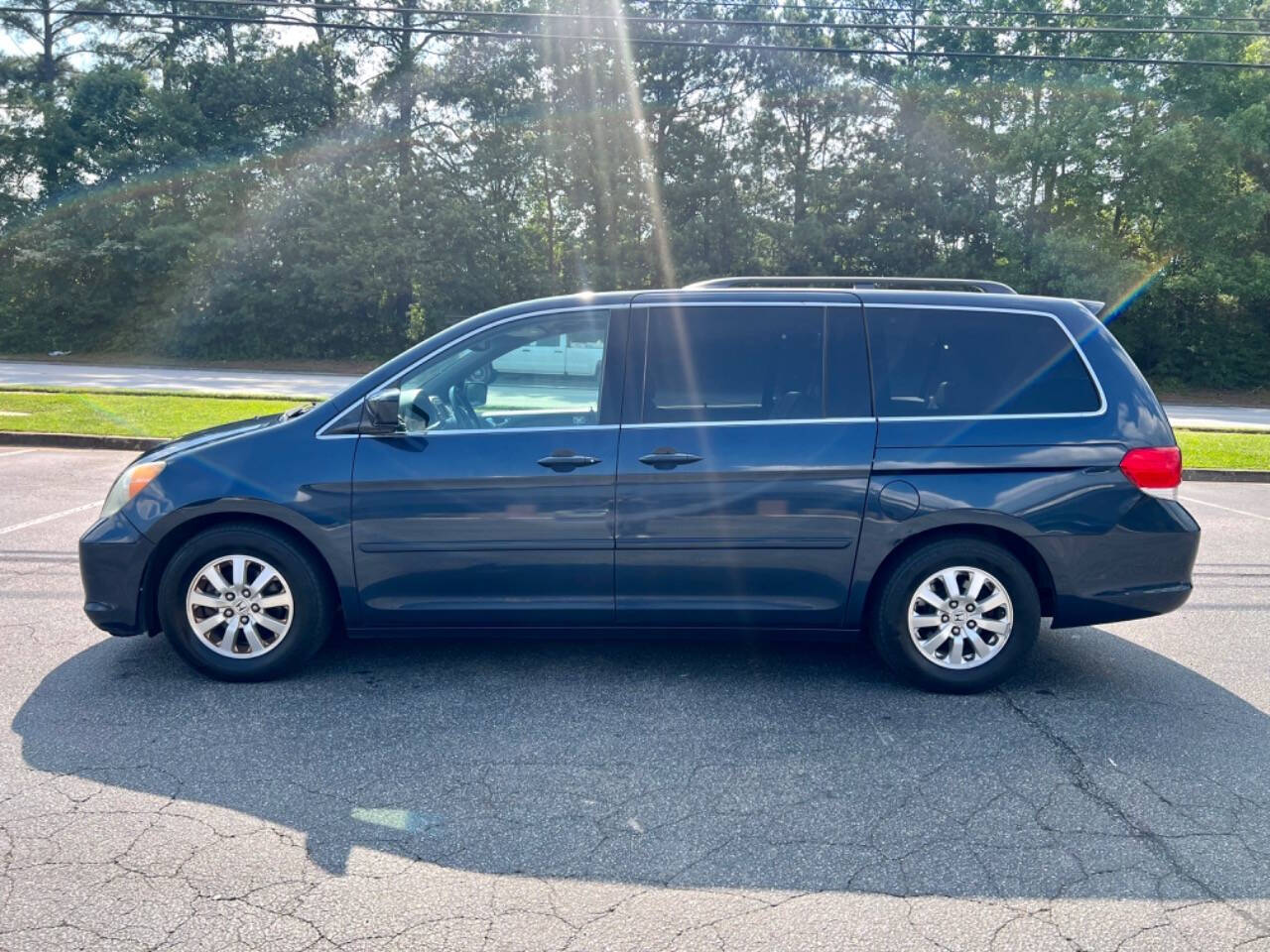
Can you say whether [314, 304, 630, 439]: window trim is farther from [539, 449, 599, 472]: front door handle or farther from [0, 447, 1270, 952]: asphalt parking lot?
[0, 447, 1270, 952]: asphalt parking lot

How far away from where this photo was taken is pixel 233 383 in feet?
81.9

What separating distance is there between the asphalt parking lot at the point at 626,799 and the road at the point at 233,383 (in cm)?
1603

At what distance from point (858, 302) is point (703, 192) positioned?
106 feet

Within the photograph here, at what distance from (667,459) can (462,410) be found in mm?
968

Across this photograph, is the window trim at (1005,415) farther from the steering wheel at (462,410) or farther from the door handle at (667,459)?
the steering wheel at (462,410)

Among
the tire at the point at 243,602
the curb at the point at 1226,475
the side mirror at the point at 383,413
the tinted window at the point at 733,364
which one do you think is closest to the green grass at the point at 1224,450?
the curb at the point at 1226,475

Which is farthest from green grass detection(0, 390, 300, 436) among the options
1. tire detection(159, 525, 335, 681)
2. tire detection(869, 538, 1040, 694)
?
tire detection(869, 538, 1040, 694)

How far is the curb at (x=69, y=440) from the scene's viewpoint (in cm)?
1222

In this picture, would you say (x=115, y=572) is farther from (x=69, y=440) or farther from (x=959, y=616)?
(x=69, y=440)

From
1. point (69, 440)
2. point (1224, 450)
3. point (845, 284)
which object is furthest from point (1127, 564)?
point (69, 440)

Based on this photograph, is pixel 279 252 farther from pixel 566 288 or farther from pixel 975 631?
pixel 975 631

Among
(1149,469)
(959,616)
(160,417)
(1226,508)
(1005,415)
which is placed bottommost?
(1226,508)

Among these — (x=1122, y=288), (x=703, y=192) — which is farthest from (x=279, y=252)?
(x=1122, y=288)

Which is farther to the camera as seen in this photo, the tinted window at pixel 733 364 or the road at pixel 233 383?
the road at pixel 233 383
